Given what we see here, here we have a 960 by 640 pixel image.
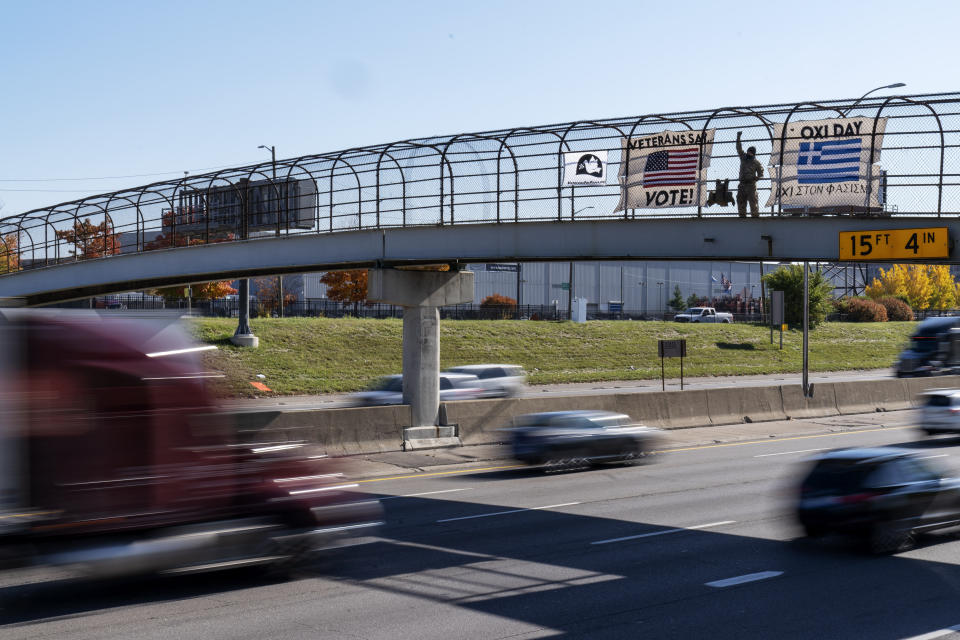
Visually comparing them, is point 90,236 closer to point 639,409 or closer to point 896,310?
point 639,409

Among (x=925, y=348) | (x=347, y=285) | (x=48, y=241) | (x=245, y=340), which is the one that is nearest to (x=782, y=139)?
(x=48, y=241)

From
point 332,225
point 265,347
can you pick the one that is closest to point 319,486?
point 332,225

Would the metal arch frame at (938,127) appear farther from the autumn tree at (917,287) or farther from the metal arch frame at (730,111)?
the autumn tree at (917,287)

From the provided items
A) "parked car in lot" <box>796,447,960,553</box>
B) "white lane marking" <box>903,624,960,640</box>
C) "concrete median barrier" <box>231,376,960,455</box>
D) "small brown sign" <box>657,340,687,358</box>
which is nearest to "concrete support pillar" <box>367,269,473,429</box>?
"concrete median barrier" <box>231,376,960,455</box>

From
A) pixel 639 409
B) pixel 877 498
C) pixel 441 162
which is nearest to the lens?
pixel 877 498

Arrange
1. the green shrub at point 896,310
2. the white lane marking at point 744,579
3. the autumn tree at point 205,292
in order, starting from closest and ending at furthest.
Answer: the white lane marking at point 744,579
the autumn tree at point 205,292
the green shrub at point 896,310

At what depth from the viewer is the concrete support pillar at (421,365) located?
923 inches

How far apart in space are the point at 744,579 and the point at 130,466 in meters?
6.51

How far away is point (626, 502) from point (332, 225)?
1217 centimetres

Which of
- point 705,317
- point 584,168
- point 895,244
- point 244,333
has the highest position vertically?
point 584,168

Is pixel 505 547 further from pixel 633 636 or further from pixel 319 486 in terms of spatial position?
pixel 633 636

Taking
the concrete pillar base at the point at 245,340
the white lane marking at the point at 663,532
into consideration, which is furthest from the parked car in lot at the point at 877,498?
the concrete pillar base at the point at 245,340

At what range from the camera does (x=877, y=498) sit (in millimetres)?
11609

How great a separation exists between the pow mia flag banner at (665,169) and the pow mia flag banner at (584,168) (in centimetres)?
47
